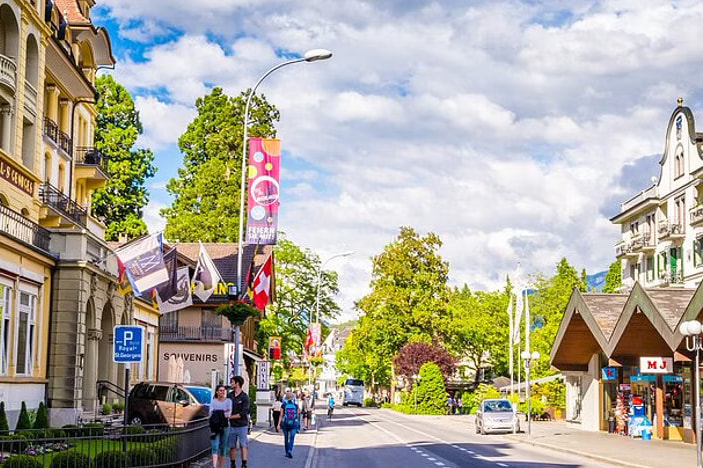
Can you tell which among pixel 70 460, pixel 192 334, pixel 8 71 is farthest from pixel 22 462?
pixel 192 334

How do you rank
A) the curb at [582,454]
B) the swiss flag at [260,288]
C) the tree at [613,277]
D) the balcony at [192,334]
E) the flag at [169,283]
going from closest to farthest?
the curb at [582,454]
the flag at [169,283]
the swiss flag at [260,288]
the balcony at [192,334]
the tree at [613,277]

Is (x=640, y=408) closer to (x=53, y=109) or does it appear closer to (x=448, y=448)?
(x=448, y=448)

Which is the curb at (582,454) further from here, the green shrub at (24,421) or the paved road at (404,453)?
the green shrub at (24,421)

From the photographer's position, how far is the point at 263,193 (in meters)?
29.1

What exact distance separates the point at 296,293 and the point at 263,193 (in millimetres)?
49289

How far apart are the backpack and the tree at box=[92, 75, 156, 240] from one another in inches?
1468

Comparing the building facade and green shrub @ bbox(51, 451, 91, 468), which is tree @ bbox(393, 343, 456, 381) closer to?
the building facade

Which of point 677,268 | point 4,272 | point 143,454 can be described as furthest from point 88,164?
point 677,268

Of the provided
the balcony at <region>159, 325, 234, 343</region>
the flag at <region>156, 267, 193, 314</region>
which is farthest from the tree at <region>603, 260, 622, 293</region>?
the flag at <region>156, 267, 193, 314</region>

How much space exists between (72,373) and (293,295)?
163 ft

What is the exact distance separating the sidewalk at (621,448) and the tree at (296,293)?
33.3 m

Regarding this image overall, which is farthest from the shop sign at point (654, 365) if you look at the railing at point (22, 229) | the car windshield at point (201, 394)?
the railing at point (22, 229)

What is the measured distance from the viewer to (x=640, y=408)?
44031mm

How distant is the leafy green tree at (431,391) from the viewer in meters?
79.2
